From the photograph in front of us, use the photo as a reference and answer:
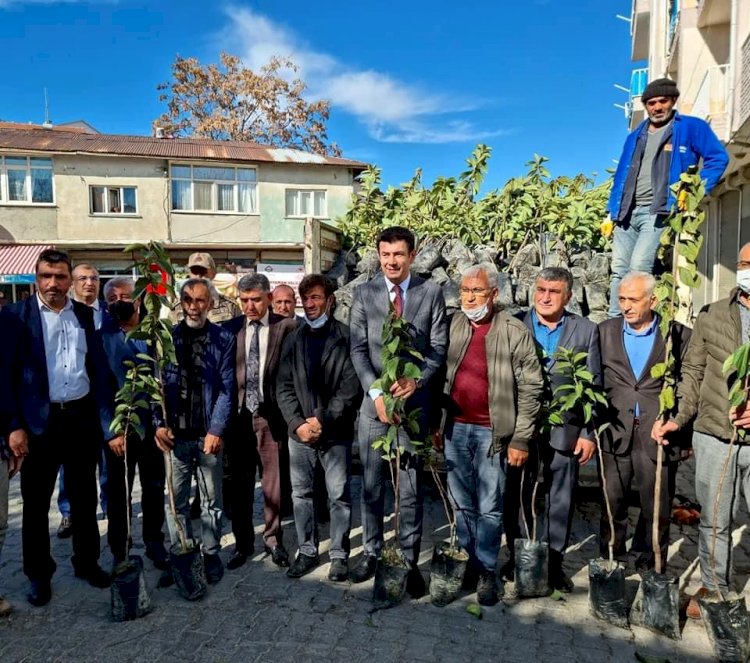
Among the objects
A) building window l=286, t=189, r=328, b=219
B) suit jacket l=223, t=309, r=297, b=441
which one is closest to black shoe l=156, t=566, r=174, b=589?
suit jacket l=223, t=309, r=297, b=441

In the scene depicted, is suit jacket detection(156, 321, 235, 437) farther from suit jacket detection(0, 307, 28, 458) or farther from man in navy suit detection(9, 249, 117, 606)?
suit jacket detection(0, 307, 28, 458)

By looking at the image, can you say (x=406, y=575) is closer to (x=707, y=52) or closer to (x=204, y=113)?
(x=707, y=52)

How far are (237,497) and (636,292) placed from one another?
322 centimetres

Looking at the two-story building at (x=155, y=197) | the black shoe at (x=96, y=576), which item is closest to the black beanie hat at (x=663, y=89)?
the black shoe at (x=96, y=576)

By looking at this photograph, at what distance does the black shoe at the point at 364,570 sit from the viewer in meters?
3.96

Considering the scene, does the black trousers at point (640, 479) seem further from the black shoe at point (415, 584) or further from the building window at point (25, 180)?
the building window at point (25, 180)

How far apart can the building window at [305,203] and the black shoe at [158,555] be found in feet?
66.8

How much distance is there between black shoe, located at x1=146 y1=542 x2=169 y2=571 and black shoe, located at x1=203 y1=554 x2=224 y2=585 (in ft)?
1.11

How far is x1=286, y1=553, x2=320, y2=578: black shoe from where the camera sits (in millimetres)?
4059

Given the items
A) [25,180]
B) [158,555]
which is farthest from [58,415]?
[25,180]

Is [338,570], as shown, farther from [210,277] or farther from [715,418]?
[210,277]

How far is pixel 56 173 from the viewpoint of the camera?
2148 cm

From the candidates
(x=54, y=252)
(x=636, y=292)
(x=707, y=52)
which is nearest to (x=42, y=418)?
(x=54, y=252)

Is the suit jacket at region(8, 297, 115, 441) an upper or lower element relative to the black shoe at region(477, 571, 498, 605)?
upper
